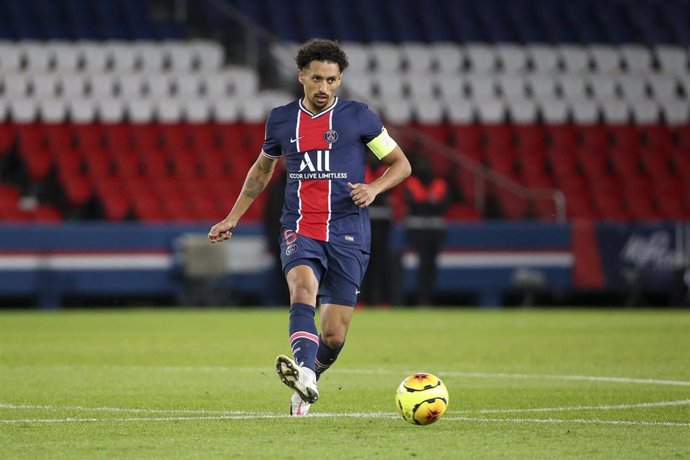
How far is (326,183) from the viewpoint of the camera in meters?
7.64

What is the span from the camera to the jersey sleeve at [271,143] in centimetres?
779

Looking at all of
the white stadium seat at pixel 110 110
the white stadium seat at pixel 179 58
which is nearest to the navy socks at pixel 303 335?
the white stadium seat at pixel 110 110

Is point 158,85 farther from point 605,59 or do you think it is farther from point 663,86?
point 663,86

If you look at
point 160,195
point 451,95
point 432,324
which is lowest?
point 432,324

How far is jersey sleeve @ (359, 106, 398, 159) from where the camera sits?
773 centimetres

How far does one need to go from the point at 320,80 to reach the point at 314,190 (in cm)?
60

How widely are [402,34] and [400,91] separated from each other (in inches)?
79.3

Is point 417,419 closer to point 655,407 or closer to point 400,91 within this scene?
point 655,407

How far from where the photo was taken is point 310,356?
7.19 m

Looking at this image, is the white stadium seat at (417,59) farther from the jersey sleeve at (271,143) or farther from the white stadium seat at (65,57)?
the jersey sleeve at (271,143)

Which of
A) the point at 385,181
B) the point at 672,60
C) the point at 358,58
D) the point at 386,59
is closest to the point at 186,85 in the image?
the point at 358,58

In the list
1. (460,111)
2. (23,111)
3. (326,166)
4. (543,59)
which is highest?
(543,59)

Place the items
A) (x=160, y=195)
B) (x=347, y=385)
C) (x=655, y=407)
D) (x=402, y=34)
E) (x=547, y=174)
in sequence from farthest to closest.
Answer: (x=402, y=34) < (x=547, y=174) < (x=160, y=195) < (x=347, y=385) < (x=655, y=407)

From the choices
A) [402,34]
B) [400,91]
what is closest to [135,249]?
[400,91]
